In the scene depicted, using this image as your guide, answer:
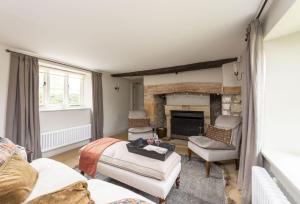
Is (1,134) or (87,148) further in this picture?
(1,134)

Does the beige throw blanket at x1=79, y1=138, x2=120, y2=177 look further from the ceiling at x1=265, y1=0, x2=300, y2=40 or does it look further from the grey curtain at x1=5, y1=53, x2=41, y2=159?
the ceiling at x1=265, y1=0, x2=300, y2=40

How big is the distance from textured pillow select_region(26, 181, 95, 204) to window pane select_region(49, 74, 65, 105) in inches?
123

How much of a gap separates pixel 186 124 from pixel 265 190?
3.34 meters

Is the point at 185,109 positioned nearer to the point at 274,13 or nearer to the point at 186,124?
the point at 186,124

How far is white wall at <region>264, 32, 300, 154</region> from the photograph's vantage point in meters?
1.53

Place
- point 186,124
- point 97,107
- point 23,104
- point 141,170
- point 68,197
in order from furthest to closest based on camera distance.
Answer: point 186,124 < point 97,107 < point 23,104 < point 141,170 < point 68,197

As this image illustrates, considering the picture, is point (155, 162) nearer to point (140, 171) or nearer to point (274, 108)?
point (140, 171)

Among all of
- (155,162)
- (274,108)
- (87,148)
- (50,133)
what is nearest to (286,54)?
(274,108)

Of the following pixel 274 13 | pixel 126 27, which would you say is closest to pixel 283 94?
pixel 274 13

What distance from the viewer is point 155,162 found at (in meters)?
1.78

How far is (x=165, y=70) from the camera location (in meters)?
4.07

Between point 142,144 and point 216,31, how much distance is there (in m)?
1.84

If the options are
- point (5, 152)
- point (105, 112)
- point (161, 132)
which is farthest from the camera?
point (105, 112)

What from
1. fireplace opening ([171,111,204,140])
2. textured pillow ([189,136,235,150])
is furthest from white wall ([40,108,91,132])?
textured pillow ([189,136,235,150])
